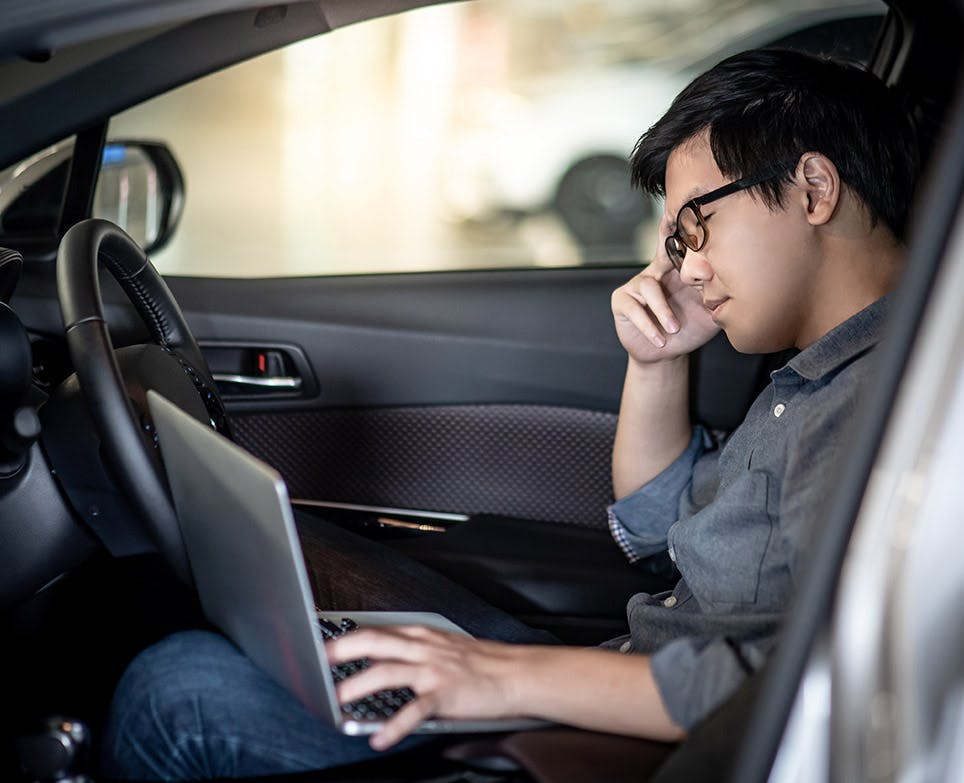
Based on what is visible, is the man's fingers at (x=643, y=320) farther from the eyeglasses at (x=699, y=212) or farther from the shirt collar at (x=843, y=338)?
the shirt collar at (x=843, y=338)

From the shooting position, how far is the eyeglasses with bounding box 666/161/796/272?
49.6 inches

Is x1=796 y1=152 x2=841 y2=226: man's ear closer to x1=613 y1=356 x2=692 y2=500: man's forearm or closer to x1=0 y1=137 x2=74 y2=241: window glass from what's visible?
x1=613 y1=356 x2=692 y2=500: man's forearm

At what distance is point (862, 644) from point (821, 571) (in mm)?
50

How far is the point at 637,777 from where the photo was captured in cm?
96

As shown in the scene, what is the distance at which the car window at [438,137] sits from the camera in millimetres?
4852

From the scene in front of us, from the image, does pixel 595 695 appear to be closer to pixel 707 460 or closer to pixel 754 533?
pixel 754 533

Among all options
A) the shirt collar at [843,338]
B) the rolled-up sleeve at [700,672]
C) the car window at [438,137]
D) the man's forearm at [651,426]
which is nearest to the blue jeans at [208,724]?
the rolled-up sleeve at [700,672]

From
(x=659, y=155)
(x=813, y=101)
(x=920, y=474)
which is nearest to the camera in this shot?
(x=920, y=474)

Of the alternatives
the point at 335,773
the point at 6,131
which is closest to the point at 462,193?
the point at 6,131

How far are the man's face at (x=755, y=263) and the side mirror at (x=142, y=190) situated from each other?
1.19 m

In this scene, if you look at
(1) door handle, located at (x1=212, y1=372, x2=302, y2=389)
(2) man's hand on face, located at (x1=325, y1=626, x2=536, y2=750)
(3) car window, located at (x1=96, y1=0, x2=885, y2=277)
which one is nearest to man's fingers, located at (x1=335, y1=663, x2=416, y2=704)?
(2) man's hand on face, located at (x1=325, y1=626, x2=536, y2=750)

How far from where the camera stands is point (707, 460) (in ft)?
5.35

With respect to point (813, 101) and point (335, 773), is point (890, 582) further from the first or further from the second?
point (813, 101)

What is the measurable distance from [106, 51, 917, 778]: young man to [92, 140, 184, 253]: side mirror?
103cm
